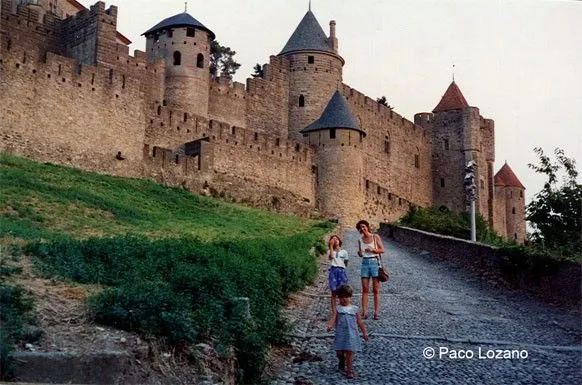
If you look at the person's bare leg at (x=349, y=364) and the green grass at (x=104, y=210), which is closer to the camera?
the person's bare leg at (x=349, y=364)

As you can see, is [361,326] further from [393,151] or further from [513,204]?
[513,204]

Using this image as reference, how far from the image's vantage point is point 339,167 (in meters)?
29.3

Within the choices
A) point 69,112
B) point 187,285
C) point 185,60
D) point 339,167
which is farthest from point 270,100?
point 187,285

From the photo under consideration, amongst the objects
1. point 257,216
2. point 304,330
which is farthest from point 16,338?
point 257,216

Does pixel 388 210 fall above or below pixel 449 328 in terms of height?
above

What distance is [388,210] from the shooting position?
3347 cm

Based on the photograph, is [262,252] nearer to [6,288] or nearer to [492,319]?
[492,319]

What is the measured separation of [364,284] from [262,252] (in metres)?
3.22

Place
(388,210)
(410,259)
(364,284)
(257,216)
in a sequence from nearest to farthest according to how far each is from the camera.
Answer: (364,284) → (410,259) → (257,216) → (388,210)

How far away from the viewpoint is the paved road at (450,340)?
5.45 meters

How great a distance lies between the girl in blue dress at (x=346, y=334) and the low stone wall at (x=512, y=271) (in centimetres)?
391

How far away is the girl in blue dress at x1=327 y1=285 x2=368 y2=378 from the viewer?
5508mm

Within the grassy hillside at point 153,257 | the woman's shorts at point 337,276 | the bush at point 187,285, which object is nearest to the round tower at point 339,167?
the grassy hillside at point 153,257

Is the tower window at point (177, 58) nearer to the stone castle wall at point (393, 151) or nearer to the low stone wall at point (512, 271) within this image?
the stone castle wall at point (393, 151)
